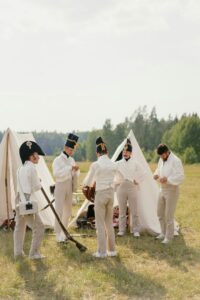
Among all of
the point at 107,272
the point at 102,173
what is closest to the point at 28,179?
the point at 102,173

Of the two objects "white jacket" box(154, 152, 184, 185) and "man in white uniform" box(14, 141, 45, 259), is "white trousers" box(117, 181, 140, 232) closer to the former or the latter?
"white jacket" box(154, 152, 184, 185)

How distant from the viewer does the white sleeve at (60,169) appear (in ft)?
27.8

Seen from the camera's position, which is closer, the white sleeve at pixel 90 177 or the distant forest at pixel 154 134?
the white sleeve at pixel 90 177

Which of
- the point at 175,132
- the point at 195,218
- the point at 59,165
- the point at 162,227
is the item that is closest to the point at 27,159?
the point at 59,165

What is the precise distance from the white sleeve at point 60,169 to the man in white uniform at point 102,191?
1.00 metres

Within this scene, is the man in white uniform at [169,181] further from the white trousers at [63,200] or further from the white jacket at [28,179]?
the white jacket at [28,179]

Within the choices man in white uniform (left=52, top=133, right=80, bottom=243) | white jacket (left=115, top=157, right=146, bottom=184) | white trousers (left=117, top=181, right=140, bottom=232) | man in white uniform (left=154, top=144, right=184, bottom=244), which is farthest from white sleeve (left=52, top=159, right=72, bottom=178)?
man in white uniform (left=154, top=144, right=184, bottom=244)

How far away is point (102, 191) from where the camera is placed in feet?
24.5

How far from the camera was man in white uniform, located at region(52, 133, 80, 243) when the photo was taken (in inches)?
334

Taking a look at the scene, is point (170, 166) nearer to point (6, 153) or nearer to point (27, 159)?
point (27, 159)

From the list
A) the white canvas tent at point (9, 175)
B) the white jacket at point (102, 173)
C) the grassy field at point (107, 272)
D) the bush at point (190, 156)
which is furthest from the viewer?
the bush at point (190, 156)

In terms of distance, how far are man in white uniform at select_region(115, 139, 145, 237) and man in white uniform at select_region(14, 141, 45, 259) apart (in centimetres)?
249

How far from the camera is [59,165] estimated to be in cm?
853

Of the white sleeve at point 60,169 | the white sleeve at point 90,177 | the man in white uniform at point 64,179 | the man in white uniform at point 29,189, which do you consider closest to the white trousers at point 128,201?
the man in white uniform at point 64,179
